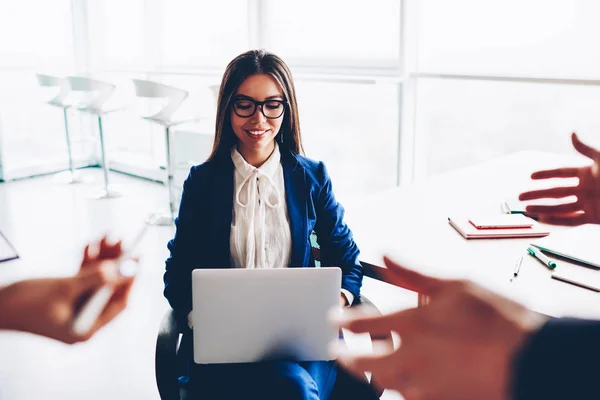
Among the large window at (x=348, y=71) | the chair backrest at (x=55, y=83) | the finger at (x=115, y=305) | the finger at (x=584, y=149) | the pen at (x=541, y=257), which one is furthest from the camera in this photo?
the chair backrest at (x=55, y=83)

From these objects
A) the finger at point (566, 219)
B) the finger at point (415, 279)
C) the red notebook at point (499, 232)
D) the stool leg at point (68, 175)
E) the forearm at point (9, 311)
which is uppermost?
the finger at point (415, 279)

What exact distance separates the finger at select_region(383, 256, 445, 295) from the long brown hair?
3.71 feet

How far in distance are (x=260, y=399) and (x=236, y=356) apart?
131 mm

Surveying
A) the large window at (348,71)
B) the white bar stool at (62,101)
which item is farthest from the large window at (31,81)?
the white bar stool at (62,101)

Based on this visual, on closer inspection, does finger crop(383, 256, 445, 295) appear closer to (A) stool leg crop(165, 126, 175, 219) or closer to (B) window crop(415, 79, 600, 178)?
(B) window crop(415, 79, 600, 178)

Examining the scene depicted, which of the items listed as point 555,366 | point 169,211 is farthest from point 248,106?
point 169,211

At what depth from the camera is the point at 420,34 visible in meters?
4.13

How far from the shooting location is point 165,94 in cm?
465

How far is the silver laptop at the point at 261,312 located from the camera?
1219 mm

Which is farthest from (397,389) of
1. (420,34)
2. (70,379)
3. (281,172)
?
(420,34)

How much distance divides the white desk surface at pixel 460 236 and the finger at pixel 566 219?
0.04 metres

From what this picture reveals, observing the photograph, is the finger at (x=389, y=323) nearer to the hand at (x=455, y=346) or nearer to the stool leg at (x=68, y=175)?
the hand at (x=455, y=346)

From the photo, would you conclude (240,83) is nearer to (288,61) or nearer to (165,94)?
(165,94)

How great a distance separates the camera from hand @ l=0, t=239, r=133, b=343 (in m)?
0.78
